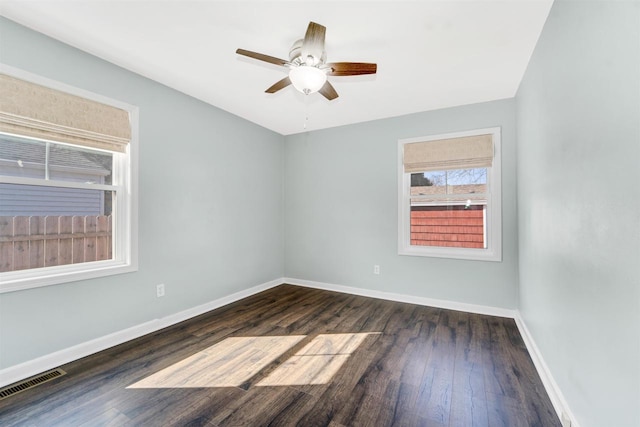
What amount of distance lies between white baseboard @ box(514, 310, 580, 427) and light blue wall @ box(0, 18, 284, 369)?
3.32m

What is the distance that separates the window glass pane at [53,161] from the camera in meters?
2.03

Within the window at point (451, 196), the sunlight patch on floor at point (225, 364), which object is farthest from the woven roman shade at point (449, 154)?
the sunlight patch on floor at point (225, 364)

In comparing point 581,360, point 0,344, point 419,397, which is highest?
point 581,360

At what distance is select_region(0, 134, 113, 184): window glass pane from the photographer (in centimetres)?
203

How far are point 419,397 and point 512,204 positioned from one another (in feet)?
8.07

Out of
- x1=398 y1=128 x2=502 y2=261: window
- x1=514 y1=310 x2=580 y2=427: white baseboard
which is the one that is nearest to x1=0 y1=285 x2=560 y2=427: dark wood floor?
x1=514 y1=310 x2=580 y2=427: white baseboard

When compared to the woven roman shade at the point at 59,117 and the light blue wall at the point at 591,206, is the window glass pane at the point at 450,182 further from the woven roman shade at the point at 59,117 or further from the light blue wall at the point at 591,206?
the woven roman shade at the point at 59,117

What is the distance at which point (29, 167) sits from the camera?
2.11 m

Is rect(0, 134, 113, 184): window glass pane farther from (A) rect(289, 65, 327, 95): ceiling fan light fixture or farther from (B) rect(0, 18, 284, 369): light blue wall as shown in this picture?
(A) rect(289, 65, 327, 95): ceiling fan light fixture

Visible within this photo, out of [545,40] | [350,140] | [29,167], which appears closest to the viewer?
[545,40]

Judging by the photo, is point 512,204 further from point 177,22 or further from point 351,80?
point 177,22

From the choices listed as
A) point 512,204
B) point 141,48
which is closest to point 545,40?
point 512,204

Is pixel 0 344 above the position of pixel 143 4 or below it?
below

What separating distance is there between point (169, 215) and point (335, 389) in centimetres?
239
